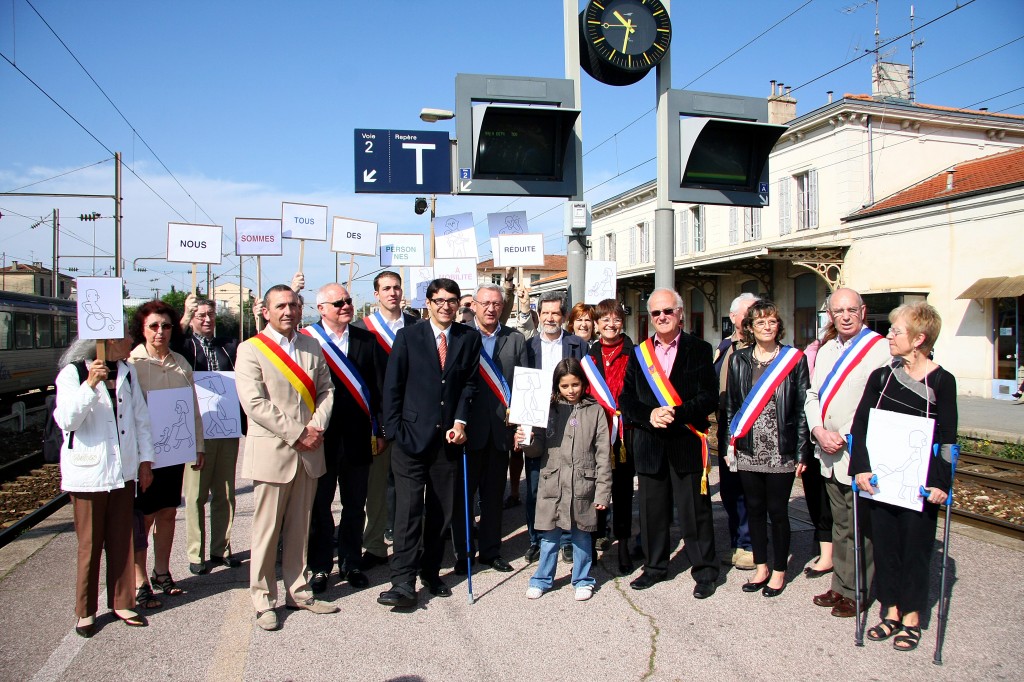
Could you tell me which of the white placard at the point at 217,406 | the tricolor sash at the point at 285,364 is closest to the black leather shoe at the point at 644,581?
the tricolor sash at the point at 285,364

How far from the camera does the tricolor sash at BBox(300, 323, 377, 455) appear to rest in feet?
16.7

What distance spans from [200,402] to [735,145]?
5.51m

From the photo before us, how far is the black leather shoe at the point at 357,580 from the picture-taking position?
495 cm

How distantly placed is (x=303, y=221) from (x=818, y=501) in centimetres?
654

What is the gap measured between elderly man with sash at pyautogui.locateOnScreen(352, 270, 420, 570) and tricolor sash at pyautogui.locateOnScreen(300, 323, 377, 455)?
273 millimetres

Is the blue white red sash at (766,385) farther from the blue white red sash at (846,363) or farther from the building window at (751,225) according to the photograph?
the building window at (751,225)

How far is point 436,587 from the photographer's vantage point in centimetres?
480

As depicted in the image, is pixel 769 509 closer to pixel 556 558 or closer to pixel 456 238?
pixel 556 558

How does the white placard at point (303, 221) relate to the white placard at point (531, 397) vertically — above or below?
above

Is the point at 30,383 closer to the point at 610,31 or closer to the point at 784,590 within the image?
the point at 610,31

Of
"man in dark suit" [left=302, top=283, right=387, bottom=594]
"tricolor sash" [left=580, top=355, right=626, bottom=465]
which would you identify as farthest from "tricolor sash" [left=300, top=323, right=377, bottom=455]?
"tricolor sash" [left=580, top=355, right=626, bottom=465]

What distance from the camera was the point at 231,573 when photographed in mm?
5242

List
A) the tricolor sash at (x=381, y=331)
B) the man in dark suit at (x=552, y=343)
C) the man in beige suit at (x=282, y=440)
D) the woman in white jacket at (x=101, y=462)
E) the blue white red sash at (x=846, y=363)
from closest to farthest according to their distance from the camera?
the woman in white jacket at (x=101, y=462)
the man in beige suit at (x=282, y=440)
the blue white red sash at (x=846, y=363)
the tricolor sash at (x=381, y=331)
the man in dark suit at (x=552, y=343)

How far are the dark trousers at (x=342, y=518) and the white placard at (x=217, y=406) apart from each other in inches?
36.0
